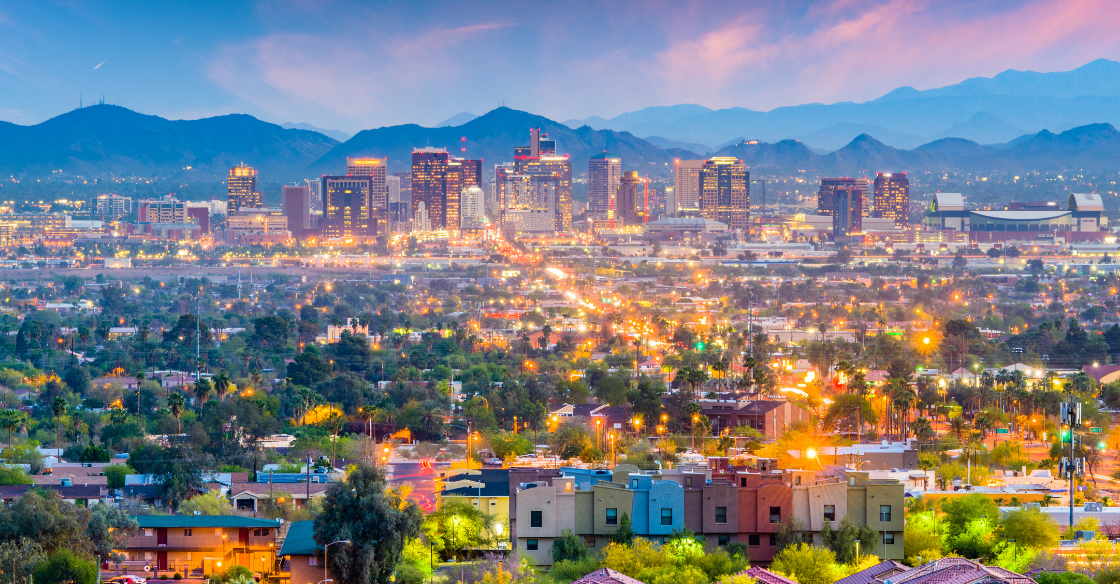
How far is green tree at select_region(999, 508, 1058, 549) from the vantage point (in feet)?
91.6

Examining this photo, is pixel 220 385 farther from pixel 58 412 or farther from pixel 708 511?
pixel 708 511

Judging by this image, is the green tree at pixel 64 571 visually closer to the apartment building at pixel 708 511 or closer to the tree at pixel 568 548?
the apartment building at pixel 708 511

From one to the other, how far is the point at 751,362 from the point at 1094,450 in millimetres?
14095

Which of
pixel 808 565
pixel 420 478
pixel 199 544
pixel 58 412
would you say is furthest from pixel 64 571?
pixel 58 412

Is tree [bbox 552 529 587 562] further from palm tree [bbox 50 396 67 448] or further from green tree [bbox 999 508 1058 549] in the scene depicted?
palm tree [bbox 50 396 67 448]

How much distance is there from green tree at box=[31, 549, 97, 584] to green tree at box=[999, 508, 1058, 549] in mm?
17562

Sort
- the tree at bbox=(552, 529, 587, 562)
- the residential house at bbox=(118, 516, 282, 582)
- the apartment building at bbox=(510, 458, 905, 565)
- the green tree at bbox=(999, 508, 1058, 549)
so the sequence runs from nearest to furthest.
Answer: the tree at bbox=(552, 529, 587, 562), the green tree at bbox=(999, 508, 1058, 549), the apartment building at bbox=(510, 458, 905, 565), the residential house at bbox=(118, 516, 282, 582)

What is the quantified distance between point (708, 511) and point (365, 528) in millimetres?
6870

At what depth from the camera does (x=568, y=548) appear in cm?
2722

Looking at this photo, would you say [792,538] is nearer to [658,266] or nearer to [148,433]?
[148,433]

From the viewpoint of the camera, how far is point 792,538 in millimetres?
28000

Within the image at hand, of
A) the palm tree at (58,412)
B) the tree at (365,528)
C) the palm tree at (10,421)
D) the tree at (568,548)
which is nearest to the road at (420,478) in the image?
the tree at (365,528)

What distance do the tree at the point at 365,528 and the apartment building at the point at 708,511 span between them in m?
2.51

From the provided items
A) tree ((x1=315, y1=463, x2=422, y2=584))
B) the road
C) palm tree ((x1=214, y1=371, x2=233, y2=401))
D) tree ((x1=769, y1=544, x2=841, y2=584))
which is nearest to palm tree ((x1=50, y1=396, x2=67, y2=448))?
palm tree ((x1=214, y1=371, x2=233, y2=401))
